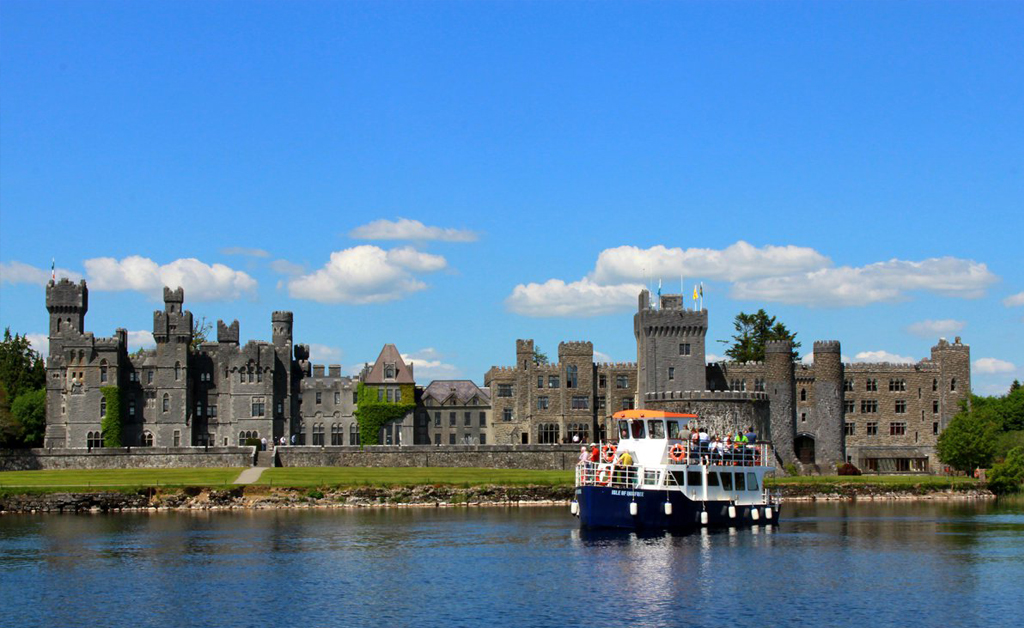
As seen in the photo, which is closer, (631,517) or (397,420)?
(631,517)

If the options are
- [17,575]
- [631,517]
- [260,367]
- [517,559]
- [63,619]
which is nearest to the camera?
[63,619]

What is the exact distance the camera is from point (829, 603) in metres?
42.9

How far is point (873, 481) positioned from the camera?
89375mm

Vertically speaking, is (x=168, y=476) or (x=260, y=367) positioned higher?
(x=260, y=367)

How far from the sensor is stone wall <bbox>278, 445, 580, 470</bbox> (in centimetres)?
9719

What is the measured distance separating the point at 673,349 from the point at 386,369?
959 inches

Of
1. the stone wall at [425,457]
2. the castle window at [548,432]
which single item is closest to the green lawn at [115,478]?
the stone wall at [425,457]

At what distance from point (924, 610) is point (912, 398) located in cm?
7100

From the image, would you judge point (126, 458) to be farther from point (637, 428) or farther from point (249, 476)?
point (637, 428)

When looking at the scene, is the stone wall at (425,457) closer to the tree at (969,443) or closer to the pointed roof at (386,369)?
the pointed roof at (386,369)

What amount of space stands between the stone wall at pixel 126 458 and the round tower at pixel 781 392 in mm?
40704

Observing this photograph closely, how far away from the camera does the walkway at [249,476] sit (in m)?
81.8

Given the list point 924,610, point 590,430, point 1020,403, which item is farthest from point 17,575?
point 1020,403

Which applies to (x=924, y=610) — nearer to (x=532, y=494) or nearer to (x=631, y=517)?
(x=631, y=517)
